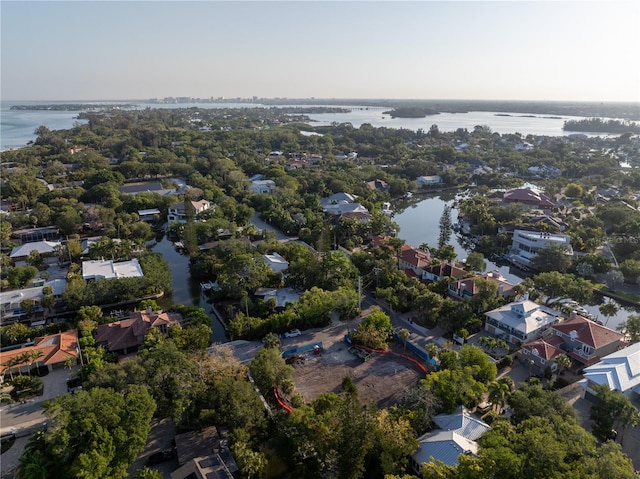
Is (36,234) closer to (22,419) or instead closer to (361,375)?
(22,419)

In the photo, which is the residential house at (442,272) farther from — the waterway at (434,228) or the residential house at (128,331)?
the residential house at (128,331)

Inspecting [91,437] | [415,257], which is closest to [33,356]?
[91,437]

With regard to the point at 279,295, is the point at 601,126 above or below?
above


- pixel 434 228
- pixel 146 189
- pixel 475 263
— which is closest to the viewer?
pixel 475 263

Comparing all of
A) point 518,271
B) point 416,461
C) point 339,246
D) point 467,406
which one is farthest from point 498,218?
point 416,461

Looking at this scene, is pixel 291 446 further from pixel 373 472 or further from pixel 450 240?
pixel 450 240

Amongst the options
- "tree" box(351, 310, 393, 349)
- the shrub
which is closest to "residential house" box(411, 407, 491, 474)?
the shrub
